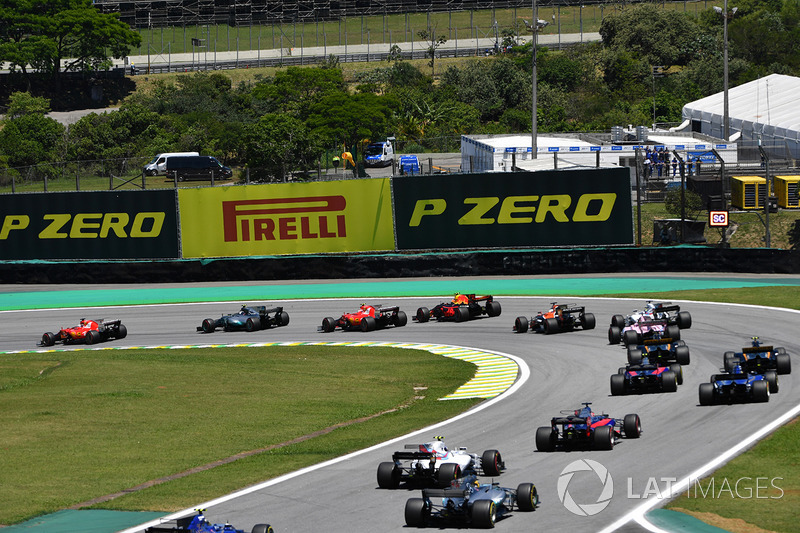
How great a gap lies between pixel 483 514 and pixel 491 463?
2.57 m

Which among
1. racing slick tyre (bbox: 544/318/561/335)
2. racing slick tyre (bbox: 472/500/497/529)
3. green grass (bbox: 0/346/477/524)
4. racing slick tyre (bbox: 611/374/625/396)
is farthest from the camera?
racing slick tyre (bbox: 544/318/561/335)

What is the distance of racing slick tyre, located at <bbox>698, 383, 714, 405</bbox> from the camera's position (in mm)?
21472

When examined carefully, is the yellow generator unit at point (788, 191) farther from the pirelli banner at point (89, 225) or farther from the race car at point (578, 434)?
the race car at point (578, 434)

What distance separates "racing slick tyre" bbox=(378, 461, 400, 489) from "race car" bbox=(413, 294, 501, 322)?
19334 millimetres

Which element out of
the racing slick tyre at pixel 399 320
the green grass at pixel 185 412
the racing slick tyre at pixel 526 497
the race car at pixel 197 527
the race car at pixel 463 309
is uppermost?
the race car at pixel 463 309

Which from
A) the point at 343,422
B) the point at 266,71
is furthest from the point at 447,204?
the point at 266,71

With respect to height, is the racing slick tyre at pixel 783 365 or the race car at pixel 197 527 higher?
the racing slick tyre at pixel 783 365

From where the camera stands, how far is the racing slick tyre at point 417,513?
1452 cm

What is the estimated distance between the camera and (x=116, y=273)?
49844mm

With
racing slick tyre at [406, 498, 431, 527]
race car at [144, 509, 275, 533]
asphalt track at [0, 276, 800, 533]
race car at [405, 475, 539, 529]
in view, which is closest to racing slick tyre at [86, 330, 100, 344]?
asphalt track at [0, 276, 800, 533]

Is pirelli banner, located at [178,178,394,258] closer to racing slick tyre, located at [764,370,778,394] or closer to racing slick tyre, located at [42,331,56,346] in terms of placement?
racing slick tyre, located at [42,331,56,346]

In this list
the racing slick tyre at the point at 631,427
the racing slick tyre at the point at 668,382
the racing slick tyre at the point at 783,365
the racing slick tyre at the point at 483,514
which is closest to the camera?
the racing slick tyre at the point at 483,514

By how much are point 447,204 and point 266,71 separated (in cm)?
8965

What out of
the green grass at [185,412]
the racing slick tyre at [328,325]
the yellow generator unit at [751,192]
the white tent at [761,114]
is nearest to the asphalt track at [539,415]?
the racing slick tyre at [328,325]
